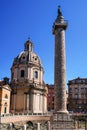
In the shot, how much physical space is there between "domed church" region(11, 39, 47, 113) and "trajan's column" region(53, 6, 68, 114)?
30.5m

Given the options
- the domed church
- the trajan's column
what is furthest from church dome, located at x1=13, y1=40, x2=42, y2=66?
the trajan's column

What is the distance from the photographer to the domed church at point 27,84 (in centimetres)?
5138

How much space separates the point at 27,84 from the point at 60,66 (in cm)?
3164

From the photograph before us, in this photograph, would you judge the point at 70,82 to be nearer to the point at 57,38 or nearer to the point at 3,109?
the point at 3,109

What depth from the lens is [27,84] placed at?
52.0m

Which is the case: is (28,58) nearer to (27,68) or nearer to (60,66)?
(27,68)

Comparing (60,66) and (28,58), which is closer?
(60,66)

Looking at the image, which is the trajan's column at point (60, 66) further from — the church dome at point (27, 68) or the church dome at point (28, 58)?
the church dome at point (28, 58)

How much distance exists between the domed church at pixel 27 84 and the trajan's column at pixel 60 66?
3051 cm

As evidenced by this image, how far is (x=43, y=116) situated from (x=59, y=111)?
72.4 ft

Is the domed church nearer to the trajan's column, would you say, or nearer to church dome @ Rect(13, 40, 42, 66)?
church dome @ Rect(13, 40, 42, 66)

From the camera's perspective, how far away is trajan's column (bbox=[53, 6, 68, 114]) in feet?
67.0

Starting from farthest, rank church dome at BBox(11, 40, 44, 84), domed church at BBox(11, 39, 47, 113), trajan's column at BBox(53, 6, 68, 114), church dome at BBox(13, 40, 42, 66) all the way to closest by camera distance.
A: church dome at BBox(13, 40, 42, 66)
church dome at BBox(11, 40, 44, 84)
domed church at BBox(11, 39, 47, 113)
trajan's column at BBox(53, 6, 68, 114)

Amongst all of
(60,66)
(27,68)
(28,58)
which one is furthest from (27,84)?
(60,66)
